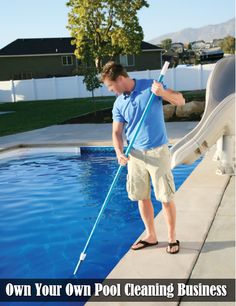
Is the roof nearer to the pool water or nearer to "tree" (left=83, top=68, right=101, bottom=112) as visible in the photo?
"tree" (left=83, top=68, right=101, bottom=112)

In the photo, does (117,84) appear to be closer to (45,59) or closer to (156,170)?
(156,170)

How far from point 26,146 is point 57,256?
24.8ft

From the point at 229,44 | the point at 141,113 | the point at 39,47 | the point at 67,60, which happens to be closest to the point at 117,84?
the point at 141,113

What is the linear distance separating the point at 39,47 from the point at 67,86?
12.2m

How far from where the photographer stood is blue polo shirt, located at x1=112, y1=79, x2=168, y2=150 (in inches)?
154

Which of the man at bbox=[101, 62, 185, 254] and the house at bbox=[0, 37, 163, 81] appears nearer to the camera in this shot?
the man at bbox=[101, 62, 185, 254]

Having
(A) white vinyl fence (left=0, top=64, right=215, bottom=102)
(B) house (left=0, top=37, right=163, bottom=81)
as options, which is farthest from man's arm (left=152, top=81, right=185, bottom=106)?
(B) house (left=0, top=37, right=163, bottom=81)

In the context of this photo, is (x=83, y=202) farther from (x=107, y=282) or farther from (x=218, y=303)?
(x=218, y=303)

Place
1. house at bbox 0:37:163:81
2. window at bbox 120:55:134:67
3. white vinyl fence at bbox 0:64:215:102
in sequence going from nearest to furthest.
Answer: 1. white vinyl fence at bbox 0:64:215:102
2. house at bbox 0:37:163:81
3. window at bbox 120:55:134:67

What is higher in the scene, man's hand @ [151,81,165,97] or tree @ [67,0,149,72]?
tree @ [67,0,149,72]

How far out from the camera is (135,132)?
13.1ft

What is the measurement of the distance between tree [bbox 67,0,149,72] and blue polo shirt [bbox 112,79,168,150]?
1169 inches

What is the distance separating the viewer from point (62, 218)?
6.81 metres

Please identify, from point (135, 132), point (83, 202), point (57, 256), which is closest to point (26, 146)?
point (83, 202)
